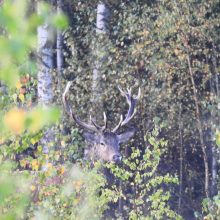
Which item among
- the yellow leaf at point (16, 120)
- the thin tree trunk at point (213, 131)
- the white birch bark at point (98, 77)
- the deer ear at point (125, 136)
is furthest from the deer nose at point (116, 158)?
the yellow leaf at point (16, 120)

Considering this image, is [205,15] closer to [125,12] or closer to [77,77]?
[125,12]

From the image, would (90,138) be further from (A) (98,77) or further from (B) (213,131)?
(B) (213,131)

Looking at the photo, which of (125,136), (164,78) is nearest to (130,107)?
(125,136)

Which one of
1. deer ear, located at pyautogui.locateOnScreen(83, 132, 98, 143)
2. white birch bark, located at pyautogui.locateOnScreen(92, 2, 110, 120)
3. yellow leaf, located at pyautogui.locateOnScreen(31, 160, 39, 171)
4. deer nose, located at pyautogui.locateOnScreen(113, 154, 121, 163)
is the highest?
white birch bark, located at pyautogui.locateOnScreen(92, 2, 110, 120)

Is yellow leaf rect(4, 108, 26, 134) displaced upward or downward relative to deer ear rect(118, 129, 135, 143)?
downward

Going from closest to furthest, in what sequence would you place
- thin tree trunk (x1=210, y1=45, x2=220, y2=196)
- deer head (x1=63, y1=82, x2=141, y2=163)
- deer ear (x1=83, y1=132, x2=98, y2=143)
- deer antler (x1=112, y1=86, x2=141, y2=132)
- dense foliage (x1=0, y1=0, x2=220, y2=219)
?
deer head (x1=63, y1=82, x2=141, y2=163) → deer ear (x1=83, y1=132, x2=98, y2=143) → deer antler (x1=112, y1=86, x2=141, y2=132) → dense foliage (x1=0, y1=0, x2=220, y2=219) → thin tree trunk (x1=210, y1=45, x2=220, y2=196)

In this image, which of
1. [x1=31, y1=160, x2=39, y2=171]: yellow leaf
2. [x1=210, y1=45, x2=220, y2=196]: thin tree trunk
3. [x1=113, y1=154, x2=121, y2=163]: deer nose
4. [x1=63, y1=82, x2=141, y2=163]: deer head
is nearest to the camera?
[x1=31, y1=160, x2=39, y2=171]: yellow leaf

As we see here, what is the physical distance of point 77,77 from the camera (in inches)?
488

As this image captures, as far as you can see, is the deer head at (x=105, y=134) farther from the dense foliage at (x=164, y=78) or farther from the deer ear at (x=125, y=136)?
the dense foliage at (x=164, y=78)

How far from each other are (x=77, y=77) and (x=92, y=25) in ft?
3.22

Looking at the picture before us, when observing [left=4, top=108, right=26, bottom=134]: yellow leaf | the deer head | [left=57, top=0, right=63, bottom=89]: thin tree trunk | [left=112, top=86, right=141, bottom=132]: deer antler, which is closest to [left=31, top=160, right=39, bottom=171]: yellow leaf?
[left=4, top=108, right=26, bottom=134]: yellow leaf

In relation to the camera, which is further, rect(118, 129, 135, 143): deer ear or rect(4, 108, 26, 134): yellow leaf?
rect(118, 129, 135, 143): deer ear

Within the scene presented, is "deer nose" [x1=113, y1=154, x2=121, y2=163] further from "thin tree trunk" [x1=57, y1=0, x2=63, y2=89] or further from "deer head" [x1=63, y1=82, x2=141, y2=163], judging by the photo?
"thin tree trunk" [x1=57, y1=0, x2=63, y2=89]

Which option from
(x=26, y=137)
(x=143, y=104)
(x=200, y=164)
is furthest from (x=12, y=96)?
(x=200, y=164)
